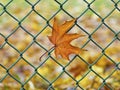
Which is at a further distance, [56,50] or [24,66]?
[24,66]

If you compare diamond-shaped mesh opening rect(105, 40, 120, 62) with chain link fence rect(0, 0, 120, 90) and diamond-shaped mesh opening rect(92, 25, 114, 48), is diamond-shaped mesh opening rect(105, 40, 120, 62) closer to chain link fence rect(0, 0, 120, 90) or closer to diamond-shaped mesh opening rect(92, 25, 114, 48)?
chain link fence rect(0, 0, 120, 90)

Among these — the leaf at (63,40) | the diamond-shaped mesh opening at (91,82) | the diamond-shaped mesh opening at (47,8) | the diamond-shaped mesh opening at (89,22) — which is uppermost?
the diamond-shaped mesh opening at (47,8)

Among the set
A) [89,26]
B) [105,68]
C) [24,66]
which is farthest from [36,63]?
[89,26]

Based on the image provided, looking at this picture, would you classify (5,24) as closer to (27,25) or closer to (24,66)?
(27,25)

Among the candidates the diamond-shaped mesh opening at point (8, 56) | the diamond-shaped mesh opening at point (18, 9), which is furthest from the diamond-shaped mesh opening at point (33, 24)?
the diamond-shaped mesh opening at point (8, 56)

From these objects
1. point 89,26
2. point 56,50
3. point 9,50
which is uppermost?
point 89,26

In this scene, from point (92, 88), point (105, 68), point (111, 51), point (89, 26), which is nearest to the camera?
point (92, 88)

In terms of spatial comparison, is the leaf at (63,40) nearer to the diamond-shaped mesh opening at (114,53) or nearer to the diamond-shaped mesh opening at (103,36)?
the diamond-shaped mesh opening at (114,53)

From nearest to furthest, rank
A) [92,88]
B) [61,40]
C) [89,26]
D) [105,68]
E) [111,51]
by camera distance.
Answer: [61,40] → [92,88] → [105,68] → [111,51] → [89,26]

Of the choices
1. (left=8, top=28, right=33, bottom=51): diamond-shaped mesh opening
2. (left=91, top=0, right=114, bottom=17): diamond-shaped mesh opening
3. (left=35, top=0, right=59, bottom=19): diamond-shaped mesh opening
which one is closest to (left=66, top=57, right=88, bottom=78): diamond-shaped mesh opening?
(left=8, top=28, right=33, bottom=51): diamond-shaped mesh opening

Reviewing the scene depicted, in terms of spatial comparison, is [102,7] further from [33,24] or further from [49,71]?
[49,71]

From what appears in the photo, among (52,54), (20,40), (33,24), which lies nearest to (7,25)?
(33,24)
